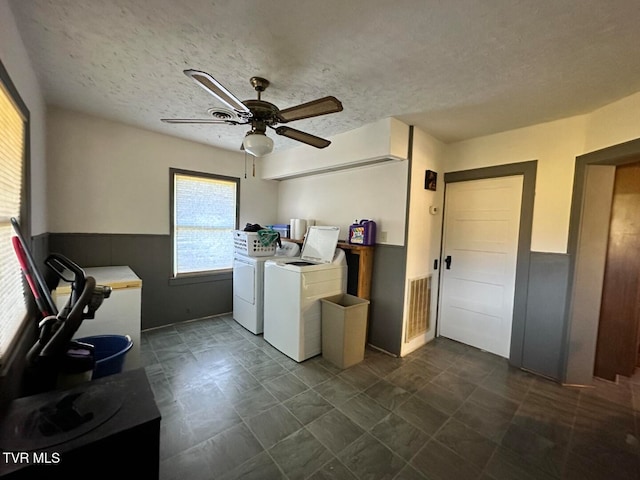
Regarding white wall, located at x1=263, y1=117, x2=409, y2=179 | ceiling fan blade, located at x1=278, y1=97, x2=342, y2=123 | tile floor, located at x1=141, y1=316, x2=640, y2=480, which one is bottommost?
tile floor, located at x1=141, y1=316, x2=640, y2=480

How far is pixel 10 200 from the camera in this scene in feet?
4.99

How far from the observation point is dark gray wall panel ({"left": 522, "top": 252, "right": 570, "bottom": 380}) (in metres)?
2.47

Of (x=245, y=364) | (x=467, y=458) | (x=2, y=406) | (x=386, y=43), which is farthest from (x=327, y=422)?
(x=386, y=43)

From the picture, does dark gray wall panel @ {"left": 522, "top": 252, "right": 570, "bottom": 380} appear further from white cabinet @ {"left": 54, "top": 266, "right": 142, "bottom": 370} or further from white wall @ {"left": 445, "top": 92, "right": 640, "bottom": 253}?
white cabinet @ {"left": 54, "top": 266, "right": 142, "bottom": 370}

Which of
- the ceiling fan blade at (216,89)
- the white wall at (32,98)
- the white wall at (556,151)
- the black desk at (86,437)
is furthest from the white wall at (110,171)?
the white wall at (556,151)

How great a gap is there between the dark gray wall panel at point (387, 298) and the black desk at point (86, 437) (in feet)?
7.80

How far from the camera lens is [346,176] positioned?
11.2 feet

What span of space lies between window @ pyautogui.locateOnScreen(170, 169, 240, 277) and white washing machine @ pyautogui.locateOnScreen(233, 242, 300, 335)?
504mm

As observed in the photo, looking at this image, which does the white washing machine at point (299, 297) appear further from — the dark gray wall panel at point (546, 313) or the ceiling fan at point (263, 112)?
the dark gray wall panel at point (546, 313)

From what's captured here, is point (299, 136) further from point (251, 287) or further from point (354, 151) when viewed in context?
point (251, 287)

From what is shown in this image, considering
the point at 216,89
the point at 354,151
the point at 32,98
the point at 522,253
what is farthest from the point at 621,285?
the point at 32,98

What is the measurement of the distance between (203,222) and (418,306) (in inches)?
122

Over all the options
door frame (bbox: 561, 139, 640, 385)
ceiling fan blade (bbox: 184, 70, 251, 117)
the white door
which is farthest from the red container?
door frame (bbox: 561, 139, 640, 385)

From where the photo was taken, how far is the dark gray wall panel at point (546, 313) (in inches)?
97.3
